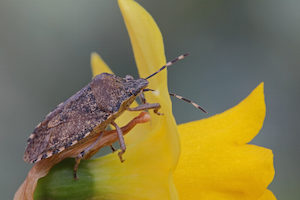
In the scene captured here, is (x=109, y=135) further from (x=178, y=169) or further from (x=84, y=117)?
(x=178, y=169)

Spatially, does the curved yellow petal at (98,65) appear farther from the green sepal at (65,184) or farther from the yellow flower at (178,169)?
the green sepal at (65,184)

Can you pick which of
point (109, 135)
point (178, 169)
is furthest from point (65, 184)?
point (178, 169)

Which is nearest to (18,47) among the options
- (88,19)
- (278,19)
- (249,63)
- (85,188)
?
(88,19)

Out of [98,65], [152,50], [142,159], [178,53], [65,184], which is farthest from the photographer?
[178,53]

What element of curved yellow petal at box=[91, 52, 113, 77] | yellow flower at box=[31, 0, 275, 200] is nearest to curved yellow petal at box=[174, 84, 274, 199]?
yellow flower at box=[31, 0, 275, 200]

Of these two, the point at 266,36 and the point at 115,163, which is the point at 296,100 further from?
the point at 115,163

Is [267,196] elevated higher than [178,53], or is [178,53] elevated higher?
[267,196]

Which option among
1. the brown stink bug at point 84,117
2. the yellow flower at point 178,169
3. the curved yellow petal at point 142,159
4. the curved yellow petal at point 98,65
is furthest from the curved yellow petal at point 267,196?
the curved yellow petal at point 98,65

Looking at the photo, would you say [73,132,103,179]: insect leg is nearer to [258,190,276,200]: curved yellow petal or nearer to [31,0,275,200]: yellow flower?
[31,0,275,200]: yellow flower
